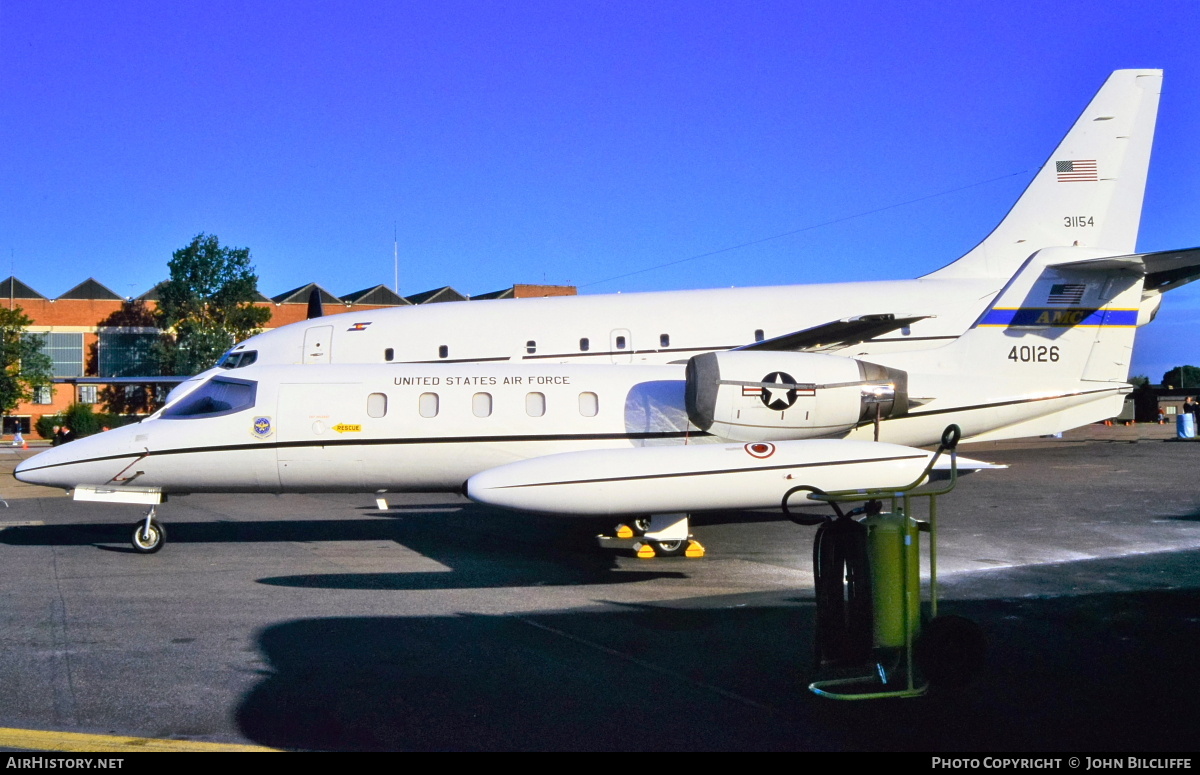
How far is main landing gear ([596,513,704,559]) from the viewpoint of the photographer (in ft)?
37.0

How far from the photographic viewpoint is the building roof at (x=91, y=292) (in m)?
67.6

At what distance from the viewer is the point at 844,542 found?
638 centimetres

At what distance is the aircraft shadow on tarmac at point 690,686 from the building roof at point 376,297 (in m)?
64.2

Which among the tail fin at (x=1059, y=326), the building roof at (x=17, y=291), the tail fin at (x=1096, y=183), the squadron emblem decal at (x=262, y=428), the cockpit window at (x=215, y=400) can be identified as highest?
the building roof at (x=17, y=291)

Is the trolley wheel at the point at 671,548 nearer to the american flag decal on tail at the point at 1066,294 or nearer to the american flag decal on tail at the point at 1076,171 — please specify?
the american flag decal on tail at the point at 1066,294

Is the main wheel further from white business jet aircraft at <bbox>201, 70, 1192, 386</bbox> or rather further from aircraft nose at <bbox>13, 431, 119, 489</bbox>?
white business jet aircraft at <bbox>201, 70, 1192, 386</bbox>

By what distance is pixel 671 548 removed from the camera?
1195cm

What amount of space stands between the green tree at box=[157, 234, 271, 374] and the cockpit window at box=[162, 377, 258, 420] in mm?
53976

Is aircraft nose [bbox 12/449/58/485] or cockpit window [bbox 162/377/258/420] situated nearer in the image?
aircraft nose [bbox 12/449/58/485]

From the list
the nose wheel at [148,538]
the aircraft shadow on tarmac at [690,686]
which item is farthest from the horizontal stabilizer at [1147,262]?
the nose wheel at [148,538]

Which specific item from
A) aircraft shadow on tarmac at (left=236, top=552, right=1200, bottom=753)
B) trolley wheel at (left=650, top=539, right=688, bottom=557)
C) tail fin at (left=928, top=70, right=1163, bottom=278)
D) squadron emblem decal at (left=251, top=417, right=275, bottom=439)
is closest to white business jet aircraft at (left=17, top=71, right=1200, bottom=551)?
squadron emblem decal at (left=251, top=417, right=275, bottom=439)

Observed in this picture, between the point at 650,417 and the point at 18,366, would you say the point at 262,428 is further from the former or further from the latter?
the point at 18,366

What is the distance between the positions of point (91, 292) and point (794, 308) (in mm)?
63149

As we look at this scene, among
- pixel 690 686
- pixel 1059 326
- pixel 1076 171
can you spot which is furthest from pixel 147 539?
pixel 1076 171
